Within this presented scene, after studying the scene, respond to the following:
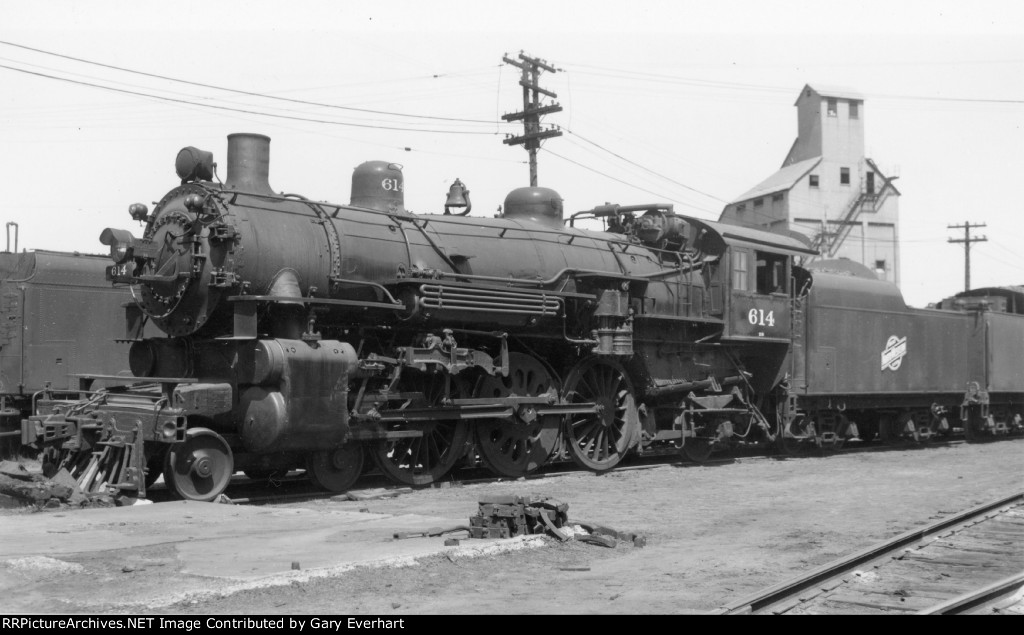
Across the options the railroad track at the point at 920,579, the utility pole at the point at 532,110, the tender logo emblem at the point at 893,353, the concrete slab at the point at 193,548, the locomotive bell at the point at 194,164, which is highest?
the utility pole at the point at 532,110

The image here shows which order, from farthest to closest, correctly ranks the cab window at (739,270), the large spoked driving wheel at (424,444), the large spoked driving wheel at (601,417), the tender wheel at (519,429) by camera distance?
1. the cab window at (739,270)
2. the large spoked driving wheel at (601,417)
3. the tender wheel at (519,429)
4. the large spoked driving wheel at (424,444)

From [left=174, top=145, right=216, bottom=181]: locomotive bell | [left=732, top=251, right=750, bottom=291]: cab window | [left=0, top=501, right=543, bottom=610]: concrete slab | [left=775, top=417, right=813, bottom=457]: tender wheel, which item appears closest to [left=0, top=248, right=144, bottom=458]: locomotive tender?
[left=174, top=145, right=216, bottom=181]: locomotive bell

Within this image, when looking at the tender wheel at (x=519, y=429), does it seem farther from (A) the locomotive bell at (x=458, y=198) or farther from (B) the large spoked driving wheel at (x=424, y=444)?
(A) the locomotive bell at (x=458, y=198)

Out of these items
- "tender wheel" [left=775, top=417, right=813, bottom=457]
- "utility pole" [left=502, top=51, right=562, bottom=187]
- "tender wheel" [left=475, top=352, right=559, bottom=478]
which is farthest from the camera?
"utility pole" [left=502, top=51, right=562, bottom=187]

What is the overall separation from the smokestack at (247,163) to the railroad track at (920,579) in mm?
7547

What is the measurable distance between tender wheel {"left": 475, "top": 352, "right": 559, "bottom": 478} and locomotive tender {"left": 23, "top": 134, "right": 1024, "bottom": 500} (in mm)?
35

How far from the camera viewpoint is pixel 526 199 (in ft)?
49.3

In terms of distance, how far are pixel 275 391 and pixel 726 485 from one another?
19.0ft

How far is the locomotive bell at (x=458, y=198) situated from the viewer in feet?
46.3

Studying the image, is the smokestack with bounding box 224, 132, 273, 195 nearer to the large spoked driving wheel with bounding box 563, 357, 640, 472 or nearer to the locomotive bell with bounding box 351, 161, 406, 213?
the locomotive bell with bounding box 351, 161, 406, 213

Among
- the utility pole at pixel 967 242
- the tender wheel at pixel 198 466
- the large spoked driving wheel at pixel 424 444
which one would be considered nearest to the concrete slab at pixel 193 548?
the tender wheel at pixel 198 466

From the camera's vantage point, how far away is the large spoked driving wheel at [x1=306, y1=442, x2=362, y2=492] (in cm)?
1152

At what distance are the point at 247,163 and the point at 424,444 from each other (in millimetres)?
3907

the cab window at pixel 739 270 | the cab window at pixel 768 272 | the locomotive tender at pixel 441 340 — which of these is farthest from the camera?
the cab window at pixel 768 272
